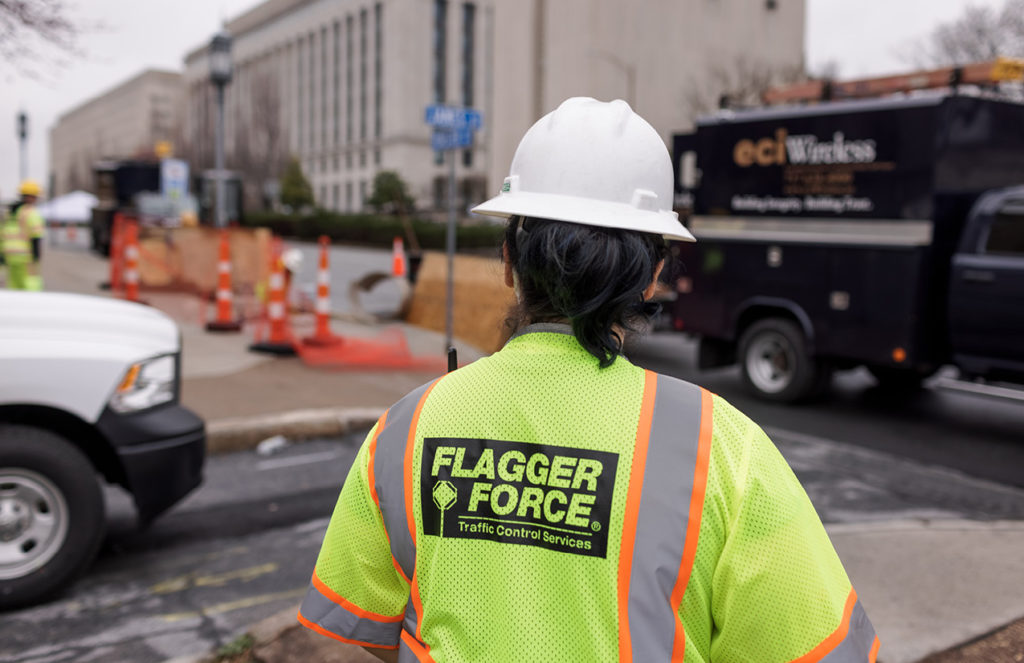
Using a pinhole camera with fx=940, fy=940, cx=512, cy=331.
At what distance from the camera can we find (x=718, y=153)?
32.5 feet

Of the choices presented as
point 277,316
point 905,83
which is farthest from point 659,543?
point 277,316

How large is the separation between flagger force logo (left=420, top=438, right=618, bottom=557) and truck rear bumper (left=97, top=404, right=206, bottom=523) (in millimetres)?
3469

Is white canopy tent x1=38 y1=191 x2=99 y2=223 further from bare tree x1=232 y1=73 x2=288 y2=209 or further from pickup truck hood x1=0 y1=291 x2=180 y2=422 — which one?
pickup truck hood x1=0 y1=291 x2=180 y2=422

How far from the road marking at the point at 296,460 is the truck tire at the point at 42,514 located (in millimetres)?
2451

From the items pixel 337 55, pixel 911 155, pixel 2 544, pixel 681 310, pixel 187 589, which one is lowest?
pixel 187 589

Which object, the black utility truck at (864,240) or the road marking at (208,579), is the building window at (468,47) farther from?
the road marking at (208,579)

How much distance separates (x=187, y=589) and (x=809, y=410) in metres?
6.59

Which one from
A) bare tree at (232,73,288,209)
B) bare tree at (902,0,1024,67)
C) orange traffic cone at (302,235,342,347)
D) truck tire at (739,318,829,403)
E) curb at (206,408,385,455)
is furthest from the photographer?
bare tree at (232,73,288,209)

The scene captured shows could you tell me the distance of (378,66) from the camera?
91.8m

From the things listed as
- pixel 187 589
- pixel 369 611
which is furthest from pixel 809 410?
pixel 369 611

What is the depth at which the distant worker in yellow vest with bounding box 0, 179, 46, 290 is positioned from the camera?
11.8 meters

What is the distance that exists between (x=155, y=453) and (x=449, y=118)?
611 centimetres

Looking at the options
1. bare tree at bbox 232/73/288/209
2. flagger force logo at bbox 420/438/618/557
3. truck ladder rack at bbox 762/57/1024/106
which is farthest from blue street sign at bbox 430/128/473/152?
bare tree at bbox 232/73/288/209

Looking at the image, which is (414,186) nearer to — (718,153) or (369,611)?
(718,153)
